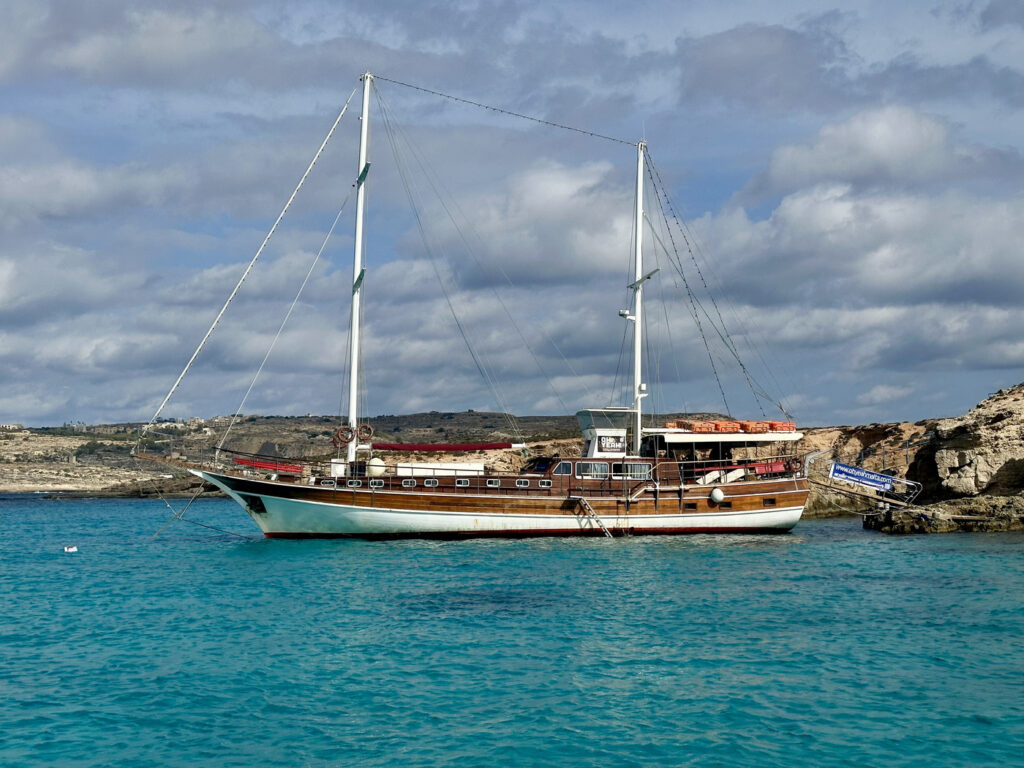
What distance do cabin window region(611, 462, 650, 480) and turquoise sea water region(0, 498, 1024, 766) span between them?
9.86 metres

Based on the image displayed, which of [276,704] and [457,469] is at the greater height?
[457,469]

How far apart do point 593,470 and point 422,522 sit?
900cm

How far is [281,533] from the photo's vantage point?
146 ft

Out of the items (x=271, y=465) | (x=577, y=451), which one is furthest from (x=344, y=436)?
(x=577, y=451)

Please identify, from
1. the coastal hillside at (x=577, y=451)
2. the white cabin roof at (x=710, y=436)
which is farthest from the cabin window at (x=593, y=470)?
the coastal hillside at (x=577, y=451)

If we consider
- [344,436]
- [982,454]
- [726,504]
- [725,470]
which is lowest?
[726,504]

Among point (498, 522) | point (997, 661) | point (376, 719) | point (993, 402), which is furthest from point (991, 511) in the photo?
point (376, 719)

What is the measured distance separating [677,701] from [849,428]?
194 feet

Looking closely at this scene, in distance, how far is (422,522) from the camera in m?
43.8

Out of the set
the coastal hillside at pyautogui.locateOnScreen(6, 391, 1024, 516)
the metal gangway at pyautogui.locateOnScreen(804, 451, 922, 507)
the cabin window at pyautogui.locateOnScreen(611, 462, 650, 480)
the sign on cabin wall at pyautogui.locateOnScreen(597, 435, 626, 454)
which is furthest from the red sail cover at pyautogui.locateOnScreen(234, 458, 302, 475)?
the metal gangway at pyautogui.locateOnScreen(804, 451, 922, 507)

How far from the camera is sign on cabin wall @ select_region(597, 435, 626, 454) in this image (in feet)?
154

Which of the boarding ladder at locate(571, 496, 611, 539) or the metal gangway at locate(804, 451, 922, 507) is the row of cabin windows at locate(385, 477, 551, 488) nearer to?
the boarding ladder at locate(571, 496, 611, 539)

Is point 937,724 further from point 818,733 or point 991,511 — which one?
point 991,511

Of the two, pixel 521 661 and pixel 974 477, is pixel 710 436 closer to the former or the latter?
pixel 974 477
